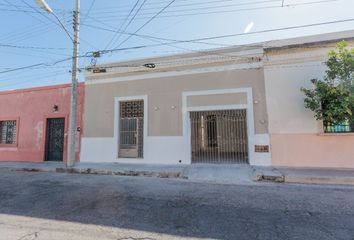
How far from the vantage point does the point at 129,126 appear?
452 inches

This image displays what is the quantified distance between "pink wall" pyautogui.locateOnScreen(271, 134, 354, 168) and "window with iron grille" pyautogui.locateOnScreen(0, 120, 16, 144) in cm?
1471

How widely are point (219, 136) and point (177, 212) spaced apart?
6.20m

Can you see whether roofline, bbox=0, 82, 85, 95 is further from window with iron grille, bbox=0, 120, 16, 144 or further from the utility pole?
window with iron grille, bbox=0, 120, 16, 144

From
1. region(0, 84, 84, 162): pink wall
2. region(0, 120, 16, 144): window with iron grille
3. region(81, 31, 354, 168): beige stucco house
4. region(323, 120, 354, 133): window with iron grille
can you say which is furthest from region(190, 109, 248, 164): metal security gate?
region(0, 120, 16, 144): window with iron grille

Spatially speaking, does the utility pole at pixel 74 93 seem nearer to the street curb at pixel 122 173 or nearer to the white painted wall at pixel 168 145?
the street curb at pixel 122 173

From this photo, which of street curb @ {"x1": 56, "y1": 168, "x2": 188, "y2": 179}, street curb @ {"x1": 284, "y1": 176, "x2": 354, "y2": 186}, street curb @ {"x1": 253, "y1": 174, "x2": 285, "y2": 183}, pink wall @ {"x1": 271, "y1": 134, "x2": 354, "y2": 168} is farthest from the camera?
pink wall @ {"x1": 271, "y1": 134, "x2": 354, "y2": 168}

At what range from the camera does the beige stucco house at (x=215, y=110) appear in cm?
917

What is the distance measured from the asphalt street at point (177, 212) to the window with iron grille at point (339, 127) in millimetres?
3229

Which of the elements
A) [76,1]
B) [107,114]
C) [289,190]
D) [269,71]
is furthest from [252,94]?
[76,1]

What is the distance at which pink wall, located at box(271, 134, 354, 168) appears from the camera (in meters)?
8.62

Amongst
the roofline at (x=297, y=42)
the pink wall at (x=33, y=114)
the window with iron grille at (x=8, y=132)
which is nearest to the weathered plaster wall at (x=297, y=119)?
the roofline at (x=297, y=42)

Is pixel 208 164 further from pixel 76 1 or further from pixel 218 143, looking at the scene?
pixel 76 1

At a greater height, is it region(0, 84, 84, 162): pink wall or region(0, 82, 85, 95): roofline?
region(0, 82, 85, 95): roofline

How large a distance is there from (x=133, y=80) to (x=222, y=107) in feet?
15.7
